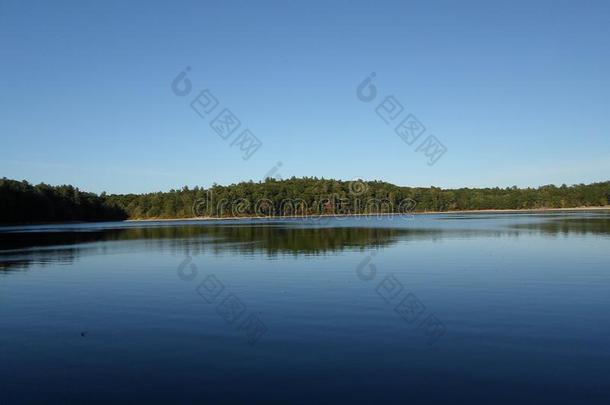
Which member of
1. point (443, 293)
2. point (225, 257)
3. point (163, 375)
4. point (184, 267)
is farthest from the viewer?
point (225, 257)

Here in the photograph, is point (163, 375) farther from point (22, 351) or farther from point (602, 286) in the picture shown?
point (602, 286)

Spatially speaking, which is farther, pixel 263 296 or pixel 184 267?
pixel 184 267

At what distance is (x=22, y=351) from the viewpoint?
528 inches

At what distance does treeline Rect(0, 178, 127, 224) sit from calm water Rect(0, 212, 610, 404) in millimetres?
118437

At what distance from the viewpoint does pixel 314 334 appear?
1447 cm

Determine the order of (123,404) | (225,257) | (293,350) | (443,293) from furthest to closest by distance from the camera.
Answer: (225,257), (443,293), (293,350), (123,404)

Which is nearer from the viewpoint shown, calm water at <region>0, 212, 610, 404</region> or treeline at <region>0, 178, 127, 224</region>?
calm water at <region>0, 212, 610, 404</region>

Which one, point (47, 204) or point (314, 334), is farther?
point (47, 204)

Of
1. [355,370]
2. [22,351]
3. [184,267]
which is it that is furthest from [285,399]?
[184,267]

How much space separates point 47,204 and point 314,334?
148 metres

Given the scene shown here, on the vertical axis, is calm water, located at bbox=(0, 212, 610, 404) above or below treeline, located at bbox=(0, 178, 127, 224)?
below

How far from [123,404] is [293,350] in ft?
14.6

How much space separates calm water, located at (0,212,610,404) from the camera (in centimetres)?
1031

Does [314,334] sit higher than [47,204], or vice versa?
[47,204]
